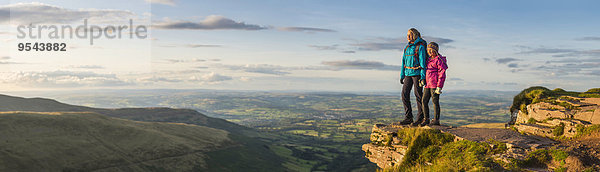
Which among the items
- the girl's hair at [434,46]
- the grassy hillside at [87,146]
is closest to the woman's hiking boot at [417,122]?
the girl's hair at [434,46]

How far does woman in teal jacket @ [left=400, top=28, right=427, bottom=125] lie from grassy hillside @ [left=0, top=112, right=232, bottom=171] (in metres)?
89.5

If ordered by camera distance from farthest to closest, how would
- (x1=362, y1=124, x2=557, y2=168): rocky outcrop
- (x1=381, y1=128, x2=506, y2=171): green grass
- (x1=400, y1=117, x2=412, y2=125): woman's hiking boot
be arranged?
(x1=400, y1=117, x2=412, y2=125): woman's hiking boot < (x1=362, y1=124, x2=557, y2=168): rocky outcrop < (x1=381, y1=128, x2=506, y2=171): green grass

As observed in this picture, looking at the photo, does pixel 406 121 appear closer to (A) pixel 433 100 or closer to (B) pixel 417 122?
(B) pixel 417 122

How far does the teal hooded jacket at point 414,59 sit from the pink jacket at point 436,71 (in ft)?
0.86

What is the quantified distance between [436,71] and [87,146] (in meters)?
113

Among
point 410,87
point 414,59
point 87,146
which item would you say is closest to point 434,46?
point 414,59

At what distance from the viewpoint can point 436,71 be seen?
14727 millimetres

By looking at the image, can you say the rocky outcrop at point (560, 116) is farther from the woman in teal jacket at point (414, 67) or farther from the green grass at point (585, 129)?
the woman in teal jacket at point (414, 67)

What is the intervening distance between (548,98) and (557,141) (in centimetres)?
396

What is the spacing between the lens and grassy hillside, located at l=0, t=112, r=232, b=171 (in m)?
81.9

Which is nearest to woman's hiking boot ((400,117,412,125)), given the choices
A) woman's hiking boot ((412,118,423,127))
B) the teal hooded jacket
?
woman's hiking boot ((412,118,423,127))

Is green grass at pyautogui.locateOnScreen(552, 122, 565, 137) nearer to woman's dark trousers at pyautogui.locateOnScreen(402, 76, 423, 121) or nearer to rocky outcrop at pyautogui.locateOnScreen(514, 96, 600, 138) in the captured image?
rocky outcrop at pyautogui.locateOnScreen(514, 96, 600, 138)

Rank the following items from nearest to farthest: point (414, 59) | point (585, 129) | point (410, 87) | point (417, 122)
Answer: point (585, 129)
point (414, 59)
point (417, 122)
point (410, 87)

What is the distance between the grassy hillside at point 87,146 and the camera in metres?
81.9
